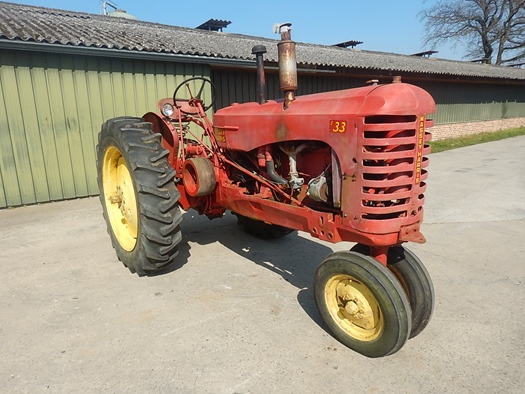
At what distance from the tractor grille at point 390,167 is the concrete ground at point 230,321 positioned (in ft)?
2.75

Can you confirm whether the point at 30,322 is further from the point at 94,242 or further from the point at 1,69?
the point at 1,69

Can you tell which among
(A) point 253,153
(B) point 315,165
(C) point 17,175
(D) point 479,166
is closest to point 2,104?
(C) point 17,175

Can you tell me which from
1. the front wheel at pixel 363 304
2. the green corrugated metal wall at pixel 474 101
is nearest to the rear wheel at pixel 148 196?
the front wheel at pixel 363 304

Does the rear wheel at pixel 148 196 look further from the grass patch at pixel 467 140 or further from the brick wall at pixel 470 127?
the brick wall at pixel 470 127

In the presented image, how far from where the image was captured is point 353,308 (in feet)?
7.34

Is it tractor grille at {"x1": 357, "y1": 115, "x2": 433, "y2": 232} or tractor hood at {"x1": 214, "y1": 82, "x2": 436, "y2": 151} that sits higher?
tractor hood at {"x1": 214, "y1": 82, "x2": 436, "y2": 151}

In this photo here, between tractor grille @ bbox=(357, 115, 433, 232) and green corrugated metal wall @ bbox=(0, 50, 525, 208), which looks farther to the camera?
green corrugated metal wall @ bbox=(0, 50, 525, 208)

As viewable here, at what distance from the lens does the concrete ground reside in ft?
6.80

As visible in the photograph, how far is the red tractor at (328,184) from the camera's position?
2078mm

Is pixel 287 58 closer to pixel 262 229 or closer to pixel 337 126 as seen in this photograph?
pixel 337 126

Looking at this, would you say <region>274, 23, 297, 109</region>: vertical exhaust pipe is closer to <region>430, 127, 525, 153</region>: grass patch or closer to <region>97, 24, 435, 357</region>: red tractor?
<region>97, 24, 435, 357</region>: red tractor

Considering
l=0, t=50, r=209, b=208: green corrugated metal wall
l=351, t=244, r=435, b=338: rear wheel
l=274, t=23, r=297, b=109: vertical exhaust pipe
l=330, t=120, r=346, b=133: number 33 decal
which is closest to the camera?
l=330, t=120, r=346, b=133: number 33 decal

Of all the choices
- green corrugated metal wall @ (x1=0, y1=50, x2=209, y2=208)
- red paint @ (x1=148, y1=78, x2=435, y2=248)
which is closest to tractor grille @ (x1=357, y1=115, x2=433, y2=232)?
red paint @ (x1=148, y1=78, x2=435, y2=248)

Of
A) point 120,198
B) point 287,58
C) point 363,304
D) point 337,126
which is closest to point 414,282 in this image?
point 363,304
